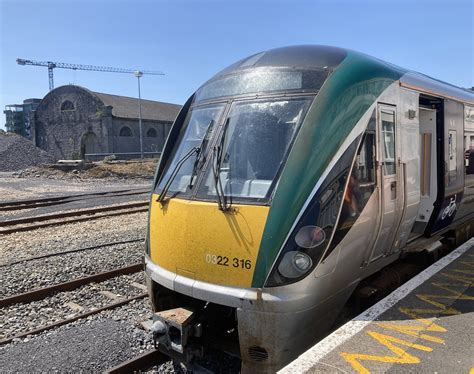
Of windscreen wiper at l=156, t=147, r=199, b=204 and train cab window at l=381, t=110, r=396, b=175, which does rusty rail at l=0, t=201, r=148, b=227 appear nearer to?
windscreen wiper at l=156, t=147, r=199, b=204

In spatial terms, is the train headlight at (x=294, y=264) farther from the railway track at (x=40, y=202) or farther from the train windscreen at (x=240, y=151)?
the railway track at (x=40, y=202)

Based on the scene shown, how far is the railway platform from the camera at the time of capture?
128 inches

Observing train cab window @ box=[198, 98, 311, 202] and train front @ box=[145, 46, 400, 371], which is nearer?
train front @ box=[145, 46, 400, 371]

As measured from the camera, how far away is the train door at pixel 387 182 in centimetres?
459

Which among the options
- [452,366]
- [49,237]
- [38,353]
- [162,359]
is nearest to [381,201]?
[452,366]

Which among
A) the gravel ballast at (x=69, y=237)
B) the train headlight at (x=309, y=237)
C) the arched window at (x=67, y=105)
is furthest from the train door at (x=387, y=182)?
the arched window at (x=67, y=105)

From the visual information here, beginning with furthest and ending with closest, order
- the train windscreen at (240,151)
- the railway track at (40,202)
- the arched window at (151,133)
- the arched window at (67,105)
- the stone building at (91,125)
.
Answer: the arched window at (151,133) < the arched window at (67,105) < the stone building at (91,125) < the railway track at (40,202) < the train windscreen at (240,151)

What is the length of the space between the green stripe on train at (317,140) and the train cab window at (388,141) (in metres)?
0.33

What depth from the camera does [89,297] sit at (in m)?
6.62

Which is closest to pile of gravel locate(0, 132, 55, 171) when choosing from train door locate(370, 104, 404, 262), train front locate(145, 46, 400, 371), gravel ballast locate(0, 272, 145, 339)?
gravel ballast locate(0, 272, 145, 339)

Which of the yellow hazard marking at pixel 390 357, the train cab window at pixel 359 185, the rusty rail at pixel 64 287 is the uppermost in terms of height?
the train cab window at pixel 359 185

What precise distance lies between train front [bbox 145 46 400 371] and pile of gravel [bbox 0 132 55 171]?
42087 mm

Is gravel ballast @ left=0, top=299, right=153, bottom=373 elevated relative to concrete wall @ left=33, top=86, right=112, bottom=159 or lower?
lower

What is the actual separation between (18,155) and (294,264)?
151ft
